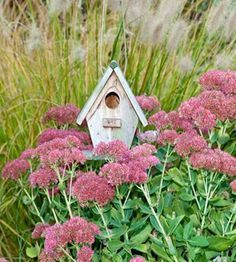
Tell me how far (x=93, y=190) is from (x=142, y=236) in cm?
25

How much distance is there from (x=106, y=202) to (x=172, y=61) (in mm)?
2103

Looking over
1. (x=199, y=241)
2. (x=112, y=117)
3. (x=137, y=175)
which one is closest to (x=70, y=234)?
(x=137, y=175)

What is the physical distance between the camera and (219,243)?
211 centimetres

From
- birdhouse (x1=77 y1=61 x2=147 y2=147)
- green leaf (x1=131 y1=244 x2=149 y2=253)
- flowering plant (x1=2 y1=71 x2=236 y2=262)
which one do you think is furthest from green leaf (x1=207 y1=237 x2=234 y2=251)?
birdhouse (x1=77 y1=61 x2=147 y2=147)

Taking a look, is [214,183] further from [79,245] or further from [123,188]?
[79,245]

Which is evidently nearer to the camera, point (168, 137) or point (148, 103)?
point (168, 137)

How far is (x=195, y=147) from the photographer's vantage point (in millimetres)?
2162

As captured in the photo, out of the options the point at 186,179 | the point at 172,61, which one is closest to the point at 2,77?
the point at 172,61

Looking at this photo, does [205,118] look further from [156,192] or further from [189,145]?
[156,192]

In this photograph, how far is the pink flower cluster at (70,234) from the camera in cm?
203

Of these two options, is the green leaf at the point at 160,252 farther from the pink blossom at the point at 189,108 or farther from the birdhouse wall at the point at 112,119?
the birdhouse wall at the point at 112,119

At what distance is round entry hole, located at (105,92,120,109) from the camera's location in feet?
8.87

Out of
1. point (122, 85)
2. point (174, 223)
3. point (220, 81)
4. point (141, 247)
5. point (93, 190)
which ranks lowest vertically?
Result: point (141, 247)

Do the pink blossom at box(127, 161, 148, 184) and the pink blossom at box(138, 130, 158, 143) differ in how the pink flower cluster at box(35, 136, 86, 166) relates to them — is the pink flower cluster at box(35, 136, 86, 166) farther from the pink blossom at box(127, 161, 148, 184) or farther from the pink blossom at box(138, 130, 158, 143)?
the pink blossom at box(138, 130, 158, 143)
